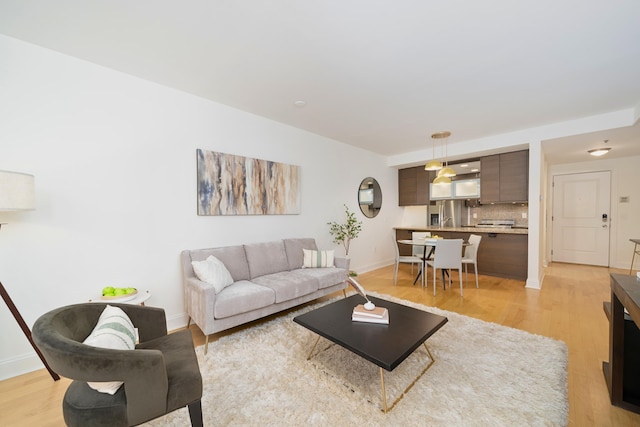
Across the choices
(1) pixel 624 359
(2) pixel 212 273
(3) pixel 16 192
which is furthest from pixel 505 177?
(3) pixel 16 192

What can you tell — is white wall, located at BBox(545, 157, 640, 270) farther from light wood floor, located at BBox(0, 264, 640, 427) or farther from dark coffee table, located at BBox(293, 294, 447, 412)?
dark coffee table, located at BBox(293, 294, 447, 412)

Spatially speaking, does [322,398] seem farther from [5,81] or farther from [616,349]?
[5,81]

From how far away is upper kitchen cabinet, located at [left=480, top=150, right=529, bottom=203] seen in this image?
4523 mm

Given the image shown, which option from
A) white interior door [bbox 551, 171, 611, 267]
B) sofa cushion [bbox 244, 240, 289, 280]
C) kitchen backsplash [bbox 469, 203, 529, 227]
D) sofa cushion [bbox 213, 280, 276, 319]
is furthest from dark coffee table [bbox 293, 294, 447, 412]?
white interior door [bbox 551, 171, 611, 267]

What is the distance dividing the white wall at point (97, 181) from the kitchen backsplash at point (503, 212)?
5269mm

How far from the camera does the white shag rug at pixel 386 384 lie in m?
1.51

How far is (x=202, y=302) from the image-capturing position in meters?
2.28

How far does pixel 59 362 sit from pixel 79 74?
250cm

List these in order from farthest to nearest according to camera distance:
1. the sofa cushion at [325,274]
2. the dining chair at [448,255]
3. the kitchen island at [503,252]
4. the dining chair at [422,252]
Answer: the kitchen island at [503,252] → the dining chair at [422,252] → the dining chair at [448,255] → the sofa cushion at [325,274]

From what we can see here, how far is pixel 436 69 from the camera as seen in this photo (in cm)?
237

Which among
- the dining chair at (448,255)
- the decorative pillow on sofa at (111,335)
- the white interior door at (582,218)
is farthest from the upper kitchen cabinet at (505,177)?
the decorative pillow on sofa at (111,335)

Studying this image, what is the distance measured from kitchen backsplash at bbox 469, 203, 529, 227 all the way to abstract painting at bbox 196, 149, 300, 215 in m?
4.53

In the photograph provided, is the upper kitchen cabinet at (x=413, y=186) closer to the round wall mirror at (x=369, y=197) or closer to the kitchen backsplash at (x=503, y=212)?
the round wall mirror at (x=369, y=197)

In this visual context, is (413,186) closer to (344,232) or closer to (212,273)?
(344,232)
